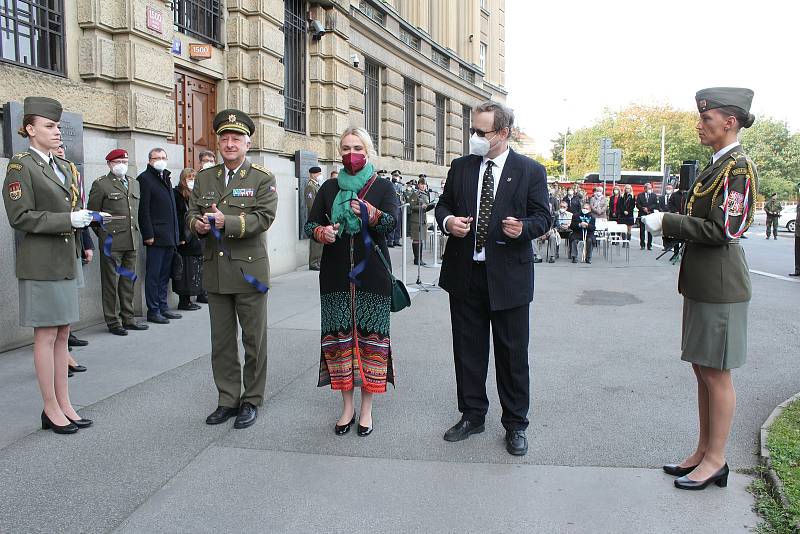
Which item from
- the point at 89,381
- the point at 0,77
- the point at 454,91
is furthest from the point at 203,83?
the point at 454,91

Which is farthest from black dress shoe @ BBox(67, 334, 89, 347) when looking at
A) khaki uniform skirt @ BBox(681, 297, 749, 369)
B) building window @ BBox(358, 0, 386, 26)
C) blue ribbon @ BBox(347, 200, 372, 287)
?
building window @ BBox(358, 0, 386, 26)

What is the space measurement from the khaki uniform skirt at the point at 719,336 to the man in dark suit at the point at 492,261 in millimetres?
1040

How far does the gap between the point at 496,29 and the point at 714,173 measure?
107ft

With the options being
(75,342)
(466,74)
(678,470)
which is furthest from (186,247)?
(466,74)

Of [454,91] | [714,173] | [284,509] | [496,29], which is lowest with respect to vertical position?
[284,509]

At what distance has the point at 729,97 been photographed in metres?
3.72

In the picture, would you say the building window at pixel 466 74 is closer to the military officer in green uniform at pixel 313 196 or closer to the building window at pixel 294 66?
the building window at pixel 294 66

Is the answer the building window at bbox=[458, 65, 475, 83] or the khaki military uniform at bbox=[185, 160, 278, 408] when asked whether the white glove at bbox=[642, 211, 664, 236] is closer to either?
the khaki military uniform at bbox=[185, 160, 278, 408]

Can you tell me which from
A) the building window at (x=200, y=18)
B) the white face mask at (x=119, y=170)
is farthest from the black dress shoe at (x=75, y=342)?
the building window at (x=200, y=18)

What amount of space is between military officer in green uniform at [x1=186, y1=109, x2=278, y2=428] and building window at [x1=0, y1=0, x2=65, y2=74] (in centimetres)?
392

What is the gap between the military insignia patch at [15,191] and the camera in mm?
4562

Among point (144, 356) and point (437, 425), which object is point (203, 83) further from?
point (437, 425)

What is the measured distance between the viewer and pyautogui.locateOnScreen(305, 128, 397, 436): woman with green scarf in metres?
4.62

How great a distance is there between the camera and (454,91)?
27.8 m
